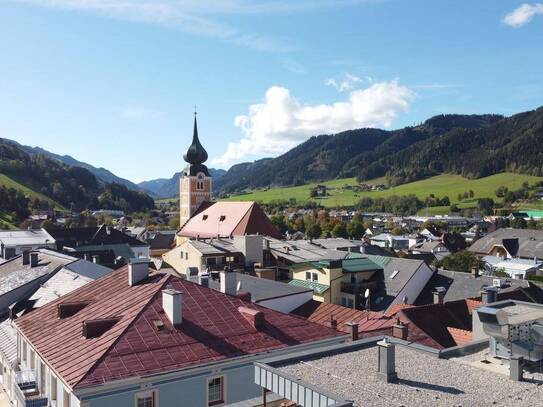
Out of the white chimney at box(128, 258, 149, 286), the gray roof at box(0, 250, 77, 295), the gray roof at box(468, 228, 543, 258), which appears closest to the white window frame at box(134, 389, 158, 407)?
the white chimney at box(128, 258, 149, 286)

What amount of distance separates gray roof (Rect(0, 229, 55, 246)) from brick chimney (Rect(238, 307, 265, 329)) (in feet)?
164

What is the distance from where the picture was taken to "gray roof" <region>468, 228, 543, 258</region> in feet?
263

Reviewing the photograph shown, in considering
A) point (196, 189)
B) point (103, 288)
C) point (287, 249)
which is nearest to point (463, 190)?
point (196, 189)

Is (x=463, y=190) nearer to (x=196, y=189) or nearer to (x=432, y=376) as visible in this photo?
(x=196, y=189)

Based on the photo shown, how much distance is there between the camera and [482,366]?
1302cm

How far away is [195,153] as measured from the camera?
3371 inches

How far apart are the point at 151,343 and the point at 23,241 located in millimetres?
54395

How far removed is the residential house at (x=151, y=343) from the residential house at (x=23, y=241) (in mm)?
39671

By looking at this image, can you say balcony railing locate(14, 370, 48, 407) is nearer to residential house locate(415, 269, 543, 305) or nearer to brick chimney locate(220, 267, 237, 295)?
brick chimney locate(220, 267, 237, 295)

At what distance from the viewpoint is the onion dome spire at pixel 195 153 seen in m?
85.5

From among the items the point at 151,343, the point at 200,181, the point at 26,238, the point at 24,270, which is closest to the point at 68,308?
the point at 151,343

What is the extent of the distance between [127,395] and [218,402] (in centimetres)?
319

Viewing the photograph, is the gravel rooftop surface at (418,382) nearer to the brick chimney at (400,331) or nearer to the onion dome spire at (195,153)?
the brick chimney at (400,331)

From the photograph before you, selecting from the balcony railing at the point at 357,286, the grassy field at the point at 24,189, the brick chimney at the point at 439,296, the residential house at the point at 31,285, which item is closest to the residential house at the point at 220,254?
the balcony railing at the point at 357,286
